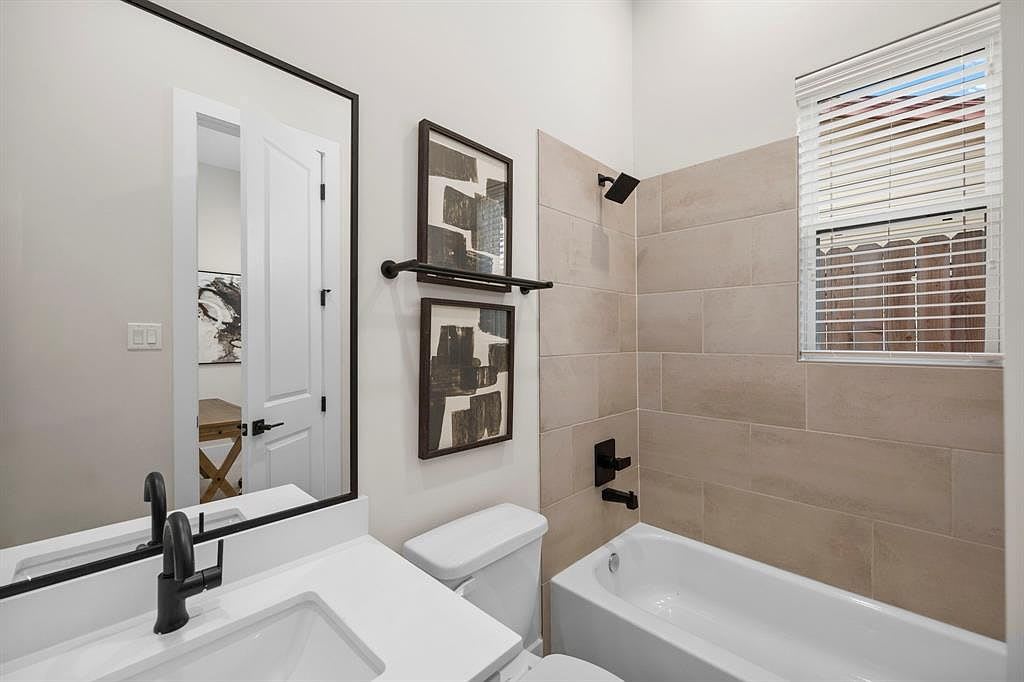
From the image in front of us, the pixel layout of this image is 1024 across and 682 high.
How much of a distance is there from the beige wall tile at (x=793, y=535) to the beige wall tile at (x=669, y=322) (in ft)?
2.01

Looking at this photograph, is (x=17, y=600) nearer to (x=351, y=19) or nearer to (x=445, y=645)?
(x=445, y=645)

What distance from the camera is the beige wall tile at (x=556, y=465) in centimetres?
169

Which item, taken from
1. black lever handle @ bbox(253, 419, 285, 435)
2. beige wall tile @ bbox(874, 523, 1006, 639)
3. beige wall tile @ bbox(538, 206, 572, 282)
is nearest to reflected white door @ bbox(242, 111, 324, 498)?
black lever handle @ bbox(253, 419, 285, 435)

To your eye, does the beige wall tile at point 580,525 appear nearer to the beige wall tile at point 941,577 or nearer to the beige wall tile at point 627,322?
the beige wall tile at point 627,322

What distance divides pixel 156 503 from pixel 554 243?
1379 millimetres

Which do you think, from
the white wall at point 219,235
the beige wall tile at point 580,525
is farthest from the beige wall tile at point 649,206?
the white wall at point 219,235

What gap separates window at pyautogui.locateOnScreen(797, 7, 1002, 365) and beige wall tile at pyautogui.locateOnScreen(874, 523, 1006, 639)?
58cm

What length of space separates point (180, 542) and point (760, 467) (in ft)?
6.04

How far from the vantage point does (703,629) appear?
1.76 m

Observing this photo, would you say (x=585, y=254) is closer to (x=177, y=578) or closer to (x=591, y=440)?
(x=591, y=440)

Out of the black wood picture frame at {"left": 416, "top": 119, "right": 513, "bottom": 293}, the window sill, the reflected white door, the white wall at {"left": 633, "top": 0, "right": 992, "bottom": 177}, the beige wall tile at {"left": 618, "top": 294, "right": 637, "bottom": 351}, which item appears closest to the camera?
the reflected white door

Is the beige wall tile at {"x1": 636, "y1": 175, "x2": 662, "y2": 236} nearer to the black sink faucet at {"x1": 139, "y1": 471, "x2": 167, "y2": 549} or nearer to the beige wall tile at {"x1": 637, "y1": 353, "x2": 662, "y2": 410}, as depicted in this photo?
the beige wall tile at {"x1": 637, "y1": 353, "x2": 662, "y2": 410}

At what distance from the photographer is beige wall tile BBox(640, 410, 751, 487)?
6.04 ft

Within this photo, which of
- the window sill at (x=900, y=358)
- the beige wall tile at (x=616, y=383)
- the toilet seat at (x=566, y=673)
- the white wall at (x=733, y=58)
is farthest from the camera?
the beige wall tile at (x=616, y=383)
